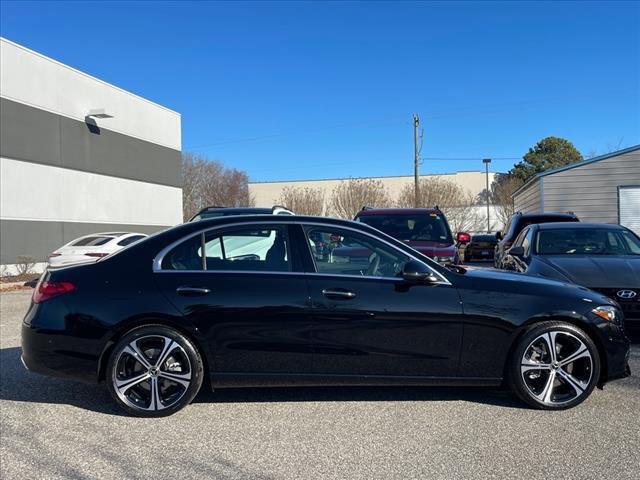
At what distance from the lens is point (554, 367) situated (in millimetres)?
4160

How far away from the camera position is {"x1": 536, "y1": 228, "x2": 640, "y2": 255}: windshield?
23.2 feet

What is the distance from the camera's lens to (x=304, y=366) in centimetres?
413

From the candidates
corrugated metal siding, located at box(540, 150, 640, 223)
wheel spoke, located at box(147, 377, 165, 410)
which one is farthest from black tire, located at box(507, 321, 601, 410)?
corrugated metal siding, located at box(540, 150, 640, 223)

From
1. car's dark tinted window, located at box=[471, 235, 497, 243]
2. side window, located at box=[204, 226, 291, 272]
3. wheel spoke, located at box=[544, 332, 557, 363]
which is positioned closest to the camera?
wheel spoke, located at box=[544, 332, 557, 363]

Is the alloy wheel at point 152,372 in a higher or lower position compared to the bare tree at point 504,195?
lower

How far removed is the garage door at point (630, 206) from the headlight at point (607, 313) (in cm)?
1801

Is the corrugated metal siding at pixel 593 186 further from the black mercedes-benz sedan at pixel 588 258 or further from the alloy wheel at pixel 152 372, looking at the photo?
the alloy wheel at pixel 152 372

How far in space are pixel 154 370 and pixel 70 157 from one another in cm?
1976

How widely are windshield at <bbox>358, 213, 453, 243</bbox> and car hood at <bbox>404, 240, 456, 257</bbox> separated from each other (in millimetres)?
247

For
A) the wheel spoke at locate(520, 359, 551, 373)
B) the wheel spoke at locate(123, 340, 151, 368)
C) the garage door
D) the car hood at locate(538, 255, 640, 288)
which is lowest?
the wheel spoke at locate(520, 359, 551, 373)

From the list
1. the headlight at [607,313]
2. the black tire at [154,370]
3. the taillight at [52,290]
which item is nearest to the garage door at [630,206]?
the headlight at [607,313]

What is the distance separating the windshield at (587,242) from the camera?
278 inches

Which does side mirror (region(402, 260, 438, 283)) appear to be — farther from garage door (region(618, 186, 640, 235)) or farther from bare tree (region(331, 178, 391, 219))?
bare tree (region(331, 178, 391, 219))

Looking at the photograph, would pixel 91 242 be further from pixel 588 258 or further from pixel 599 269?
pixel 599 269
